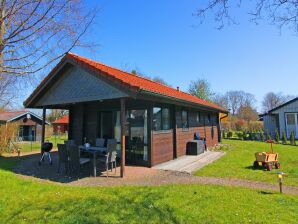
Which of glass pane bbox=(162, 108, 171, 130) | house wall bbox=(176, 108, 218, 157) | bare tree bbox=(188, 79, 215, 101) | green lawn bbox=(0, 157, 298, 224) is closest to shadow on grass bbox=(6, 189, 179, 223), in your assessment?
green lawn bbox=(0, 157, 298, 224)

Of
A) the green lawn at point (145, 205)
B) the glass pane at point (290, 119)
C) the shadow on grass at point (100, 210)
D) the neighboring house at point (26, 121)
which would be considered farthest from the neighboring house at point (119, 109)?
the neighboring house at point (26, 121)

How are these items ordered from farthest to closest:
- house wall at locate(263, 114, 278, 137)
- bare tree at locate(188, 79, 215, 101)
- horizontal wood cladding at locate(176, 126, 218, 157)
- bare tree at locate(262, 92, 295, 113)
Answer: bare tree at locate(262, 92, 295, 113) → bare tree at locate(188, 79, 215, 101) → house wall at locate(263, 114, 278, 137) → horizontal wood cladding at locate(176, 126, 218, 157)

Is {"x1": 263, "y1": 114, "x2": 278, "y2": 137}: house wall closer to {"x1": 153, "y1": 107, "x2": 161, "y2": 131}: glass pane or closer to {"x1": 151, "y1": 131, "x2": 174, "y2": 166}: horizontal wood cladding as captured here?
{"x1": 151, "y1": 131, "x2": 174, "y2": 166}: horizontal wood cladding

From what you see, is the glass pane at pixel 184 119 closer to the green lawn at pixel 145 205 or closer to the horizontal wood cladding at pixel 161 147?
the horizontal wood cladding at pixel 161 147

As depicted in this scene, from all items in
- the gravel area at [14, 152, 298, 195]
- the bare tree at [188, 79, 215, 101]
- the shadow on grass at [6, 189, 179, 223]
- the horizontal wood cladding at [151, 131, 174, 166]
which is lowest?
the shadow on grass at [6, 189, 179, 223]

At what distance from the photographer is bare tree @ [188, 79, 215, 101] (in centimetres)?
4319

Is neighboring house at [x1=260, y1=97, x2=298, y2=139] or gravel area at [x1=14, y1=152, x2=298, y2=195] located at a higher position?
neighboring house at [x1=260, y1=97, x2=298, y2=139]

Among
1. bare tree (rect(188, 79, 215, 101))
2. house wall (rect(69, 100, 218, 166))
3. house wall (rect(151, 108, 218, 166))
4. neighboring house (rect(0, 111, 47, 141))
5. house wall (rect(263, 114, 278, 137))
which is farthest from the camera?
bare tree (rect(188, 79, 215, 101))

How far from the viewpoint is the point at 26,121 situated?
29859 mm

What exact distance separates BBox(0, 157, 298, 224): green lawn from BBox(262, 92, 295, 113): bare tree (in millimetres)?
64939

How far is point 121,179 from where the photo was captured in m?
7.13

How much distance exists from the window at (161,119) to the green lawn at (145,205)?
148 inches

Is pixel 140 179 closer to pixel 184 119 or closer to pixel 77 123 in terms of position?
pixel 184 119

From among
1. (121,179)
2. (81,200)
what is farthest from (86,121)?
(81,200)
